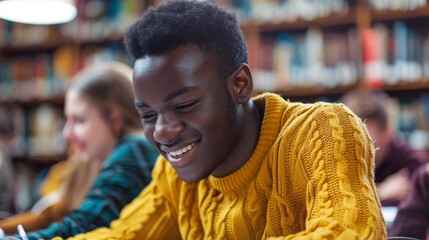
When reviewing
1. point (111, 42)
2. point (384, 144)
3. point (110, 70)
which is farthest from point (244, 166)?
point (111, 42)

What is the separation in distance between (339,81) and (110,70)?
167 cm

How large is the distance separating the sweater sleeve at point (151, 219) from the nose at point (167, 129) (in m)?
0.30

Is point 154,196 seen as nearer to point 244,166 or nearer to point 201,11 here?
point 244,166

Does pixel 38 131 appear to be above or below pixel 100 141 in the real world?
below

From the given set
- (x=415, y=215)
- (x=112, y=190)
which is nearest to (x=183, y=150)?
(x=112, y=190)

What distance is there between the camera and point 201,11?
42.9 inches

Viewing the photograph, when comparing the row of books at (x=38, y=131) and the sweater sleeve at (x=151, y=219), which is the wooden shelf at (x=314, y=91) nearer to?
the row of books at (x=38, y=131)

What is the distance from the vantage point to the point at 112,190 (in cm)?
167

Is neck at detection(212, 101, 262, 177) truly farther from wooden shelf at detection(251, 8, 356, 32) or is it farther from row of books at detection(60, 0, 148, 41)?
row of books at detection(60, 0, 148, 41)

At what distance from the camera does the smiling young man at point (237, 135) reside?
975 mm

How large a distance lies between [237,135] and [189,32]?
213mm

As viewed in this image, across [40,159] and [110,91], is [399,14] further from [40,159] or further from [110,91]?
[40,159]

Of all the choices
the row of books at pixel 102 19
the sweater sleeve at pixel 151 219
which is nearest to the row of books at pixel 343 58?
the row of books at pixel 102 19

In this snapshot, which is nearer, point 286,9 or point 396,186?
point 396,186
